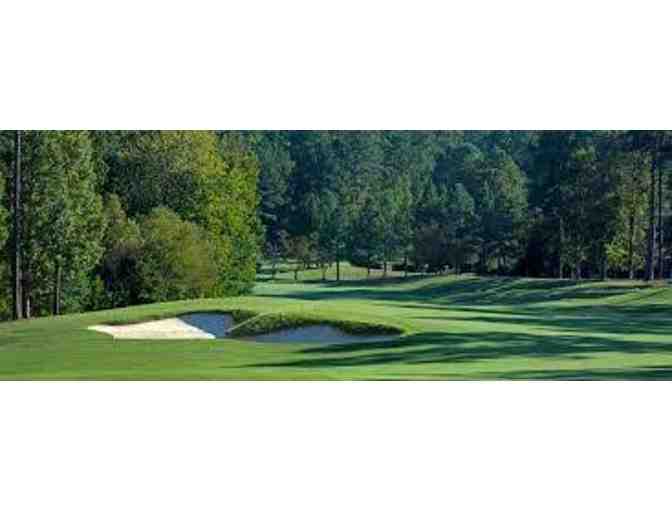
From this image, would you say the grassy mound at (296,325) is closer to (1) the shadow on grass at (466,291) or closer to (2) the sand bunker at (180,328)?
(2) the sand bunker at (180,328)

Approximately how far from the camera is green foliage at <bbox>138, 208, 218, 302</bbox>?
21.9 m

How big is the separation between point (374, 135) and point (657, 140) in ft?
11.8

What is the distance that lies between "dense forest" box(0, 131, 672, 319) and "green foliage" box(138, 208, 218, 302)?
0.06ft

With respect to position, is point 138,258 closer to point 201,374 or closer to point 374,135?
point 201,374

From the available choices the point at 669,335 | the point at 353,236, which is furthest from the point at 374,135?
the point at 669,335

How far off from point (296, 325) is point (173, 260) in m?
1.80

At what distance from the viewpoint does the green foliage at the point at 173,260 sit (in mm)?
21906

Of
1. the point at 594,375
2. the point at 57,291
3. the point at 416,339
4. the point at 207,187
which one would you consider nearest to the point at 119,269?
the point at 57,291

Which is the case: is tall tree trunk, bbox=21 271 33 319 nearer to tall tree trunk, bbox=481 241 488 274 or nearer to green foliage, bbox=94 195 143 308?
green foliage, bbox=94 195 143 308

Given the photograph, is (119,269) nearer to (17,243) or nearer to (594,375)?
(17,243)

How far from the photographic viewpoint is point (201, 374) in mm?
21188

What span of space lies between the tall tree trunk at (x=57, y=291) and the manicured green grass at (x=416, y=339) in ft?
0.67

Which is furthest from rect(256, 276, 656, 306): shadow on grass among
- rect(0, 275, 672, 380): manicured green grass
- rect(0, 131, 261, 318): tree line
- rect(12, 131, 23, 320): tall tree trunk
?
rect(12, 131, 23, 320): tall tree trunk

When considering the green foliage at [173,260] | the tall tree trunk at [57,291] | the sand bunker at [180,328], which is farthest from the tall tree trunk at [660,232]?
the tall tree trunk at [57,291]
